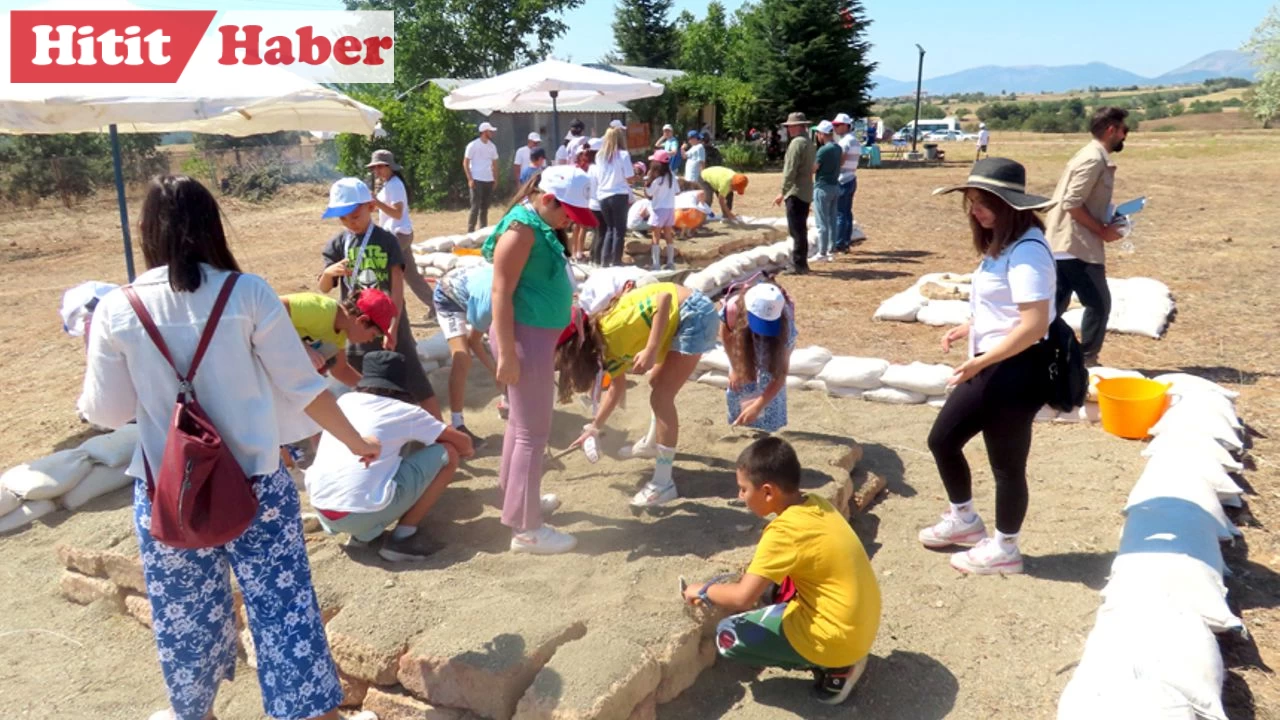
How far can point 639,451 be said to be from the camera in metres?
4.69

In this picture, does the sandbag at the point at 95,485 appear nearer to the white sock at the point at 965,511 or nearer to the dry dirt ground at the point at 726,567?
the dry dirt ground at the point at 726,567

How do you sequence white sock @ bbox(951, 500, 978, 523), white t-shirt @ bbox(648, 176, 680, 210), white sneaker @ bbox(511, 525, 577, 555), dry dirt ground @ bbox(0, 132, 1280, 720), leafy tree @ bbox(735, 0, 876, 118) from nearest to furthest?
dry dirt ground @ bbox(0, 132, 1280, 720) → white sneaker @ bbox(511, 525, 577, 555) → white sock @ bbox(951, 500, 978, 523) → white t-shirt @ bbox(648, 176, 680, 210) → leafy tree @ bbox(735, 0, 876, 118)

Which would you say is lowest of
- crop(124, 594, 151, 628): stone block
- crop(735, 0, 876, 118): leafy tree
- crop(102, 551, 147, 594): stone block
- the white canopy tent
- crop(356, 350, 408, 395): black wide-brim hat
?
crop(124, 594, 151, 628): stone block

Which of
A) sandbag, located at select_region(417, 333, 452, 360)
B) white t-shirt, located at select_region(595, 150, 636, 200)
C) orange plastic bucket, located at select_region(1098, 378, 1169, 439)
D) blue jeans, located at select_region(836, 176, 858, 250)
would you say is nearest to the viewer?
orange plastic bucket, located at select_region(1098, 378, 1169, 439)

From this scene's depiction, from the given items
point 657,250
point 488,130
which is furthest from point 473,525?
point 488,130

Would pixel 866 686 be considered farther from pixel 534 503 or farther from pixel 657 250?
pixel 657 250

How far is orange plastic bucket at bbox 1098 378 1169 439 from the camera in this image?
16.2 ft

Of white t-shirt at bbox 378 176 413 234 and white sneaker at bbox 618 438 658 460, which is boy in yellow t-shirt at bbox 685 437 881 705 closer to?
white sneaker at bbox 618 438 658 460

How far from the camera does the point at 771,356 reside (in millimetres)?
4145

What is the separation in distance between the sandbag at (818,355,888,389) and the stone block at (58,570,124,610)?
162 inches

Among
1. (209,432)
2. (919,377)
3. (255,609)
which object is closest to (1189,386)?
(919,377)

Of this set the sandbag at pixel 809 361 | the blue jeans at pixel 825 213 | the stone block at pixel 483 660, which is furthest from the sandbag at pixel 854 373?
the blue jeans at pixel 825 213

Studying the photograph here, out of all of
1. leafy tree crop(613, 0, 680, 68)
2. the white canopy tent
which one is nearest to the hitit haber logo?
the white canopy tent

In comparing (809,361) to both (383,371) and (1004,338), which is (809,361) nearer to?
(1004,338)
